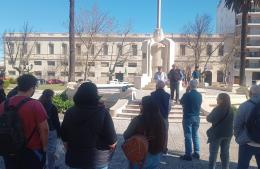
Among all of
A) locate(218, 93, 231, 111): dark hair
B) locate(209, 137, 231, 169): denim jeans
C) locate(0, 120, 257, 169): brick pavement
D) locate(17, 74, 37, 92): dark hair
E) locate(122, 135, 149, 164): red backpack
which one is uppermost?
locate(17, 74, 37, 92): dark hair

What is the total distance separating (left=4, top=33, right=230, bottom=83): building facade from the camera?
6519 cm

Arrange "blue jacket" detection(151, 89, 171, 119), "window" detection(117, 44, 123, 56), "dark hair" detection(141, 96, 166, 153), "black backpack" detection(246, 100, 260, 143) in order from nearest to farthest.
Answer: "dark hair" detection(141, 96, 166, 153) < "black backpack" detection(246, 100, 260, 143) < "blue jacket" detection(151, 89, 171, 119) < "window" detection(117, 44, 123, 56)

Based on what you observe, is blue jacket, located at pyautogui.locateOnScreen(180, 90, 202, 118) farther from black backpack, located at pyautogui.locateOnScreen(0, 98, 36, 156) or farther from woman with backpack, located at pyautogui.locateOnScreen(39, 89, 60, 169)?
black backpack, located at pyautogui.locateOnScreen(0, 98, 36, 156)

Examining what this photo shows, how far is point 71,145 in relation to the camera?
13.4 feet

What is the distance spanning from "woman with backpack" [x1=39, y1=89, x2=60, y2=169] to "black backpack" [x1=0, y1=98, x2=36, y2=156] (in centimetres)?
154

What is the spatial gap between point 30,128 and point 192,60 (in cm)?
6139

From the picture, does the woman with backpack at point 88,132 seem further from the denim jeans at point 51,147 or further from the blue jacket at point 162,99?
the blue jacket at point 162,99

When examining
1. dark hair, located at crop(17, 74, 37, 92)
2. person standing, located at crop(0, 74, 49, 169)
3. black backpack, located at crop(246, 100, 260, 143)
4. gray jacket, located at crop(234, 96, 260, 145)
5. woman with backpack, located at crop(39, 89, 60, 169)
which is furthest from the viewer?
woman with backpack, located at crop(39, 89, 60, 169)

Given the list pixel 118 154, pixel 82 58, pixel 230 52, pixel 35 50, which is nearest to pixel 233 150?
pixel 118 154

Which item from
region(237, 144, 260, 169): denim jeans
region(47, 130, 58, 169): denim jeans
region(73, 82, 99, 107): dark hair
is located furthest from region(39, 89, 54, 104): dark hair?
region(237, 144, 260, 169): denim jeans

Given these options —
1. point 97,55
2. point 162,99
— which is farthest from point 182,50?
point 162,99

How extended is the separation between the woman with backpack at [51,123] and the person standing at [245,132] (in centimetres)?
265

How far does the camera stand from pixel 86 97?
13.2ft

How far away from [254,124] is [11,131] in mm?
3130
